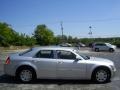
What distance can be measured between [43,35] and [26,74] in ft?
261

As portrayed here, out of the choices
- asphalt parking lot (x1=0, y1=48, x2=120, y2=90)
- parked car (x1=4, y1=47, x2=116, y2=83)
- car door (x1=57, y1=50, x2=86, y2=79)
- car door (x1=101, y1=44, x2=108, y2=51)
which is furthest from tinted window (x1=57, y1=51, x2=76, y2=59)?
car door (x1=101, y1=44, x2=108, y2=51)

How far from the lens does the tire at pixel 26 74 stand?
10.6m

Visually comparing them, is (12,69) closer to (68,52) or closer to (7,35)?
(68,52)

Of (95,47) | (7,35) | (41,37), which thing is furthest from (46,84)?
(41,37)

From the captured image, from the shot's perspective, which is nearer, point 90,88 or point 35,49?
point 90,88

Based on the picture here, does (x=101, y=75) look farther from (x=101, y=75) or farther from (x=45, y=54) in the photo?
(x=45, y=54)

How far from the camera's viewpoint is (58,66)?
10445 mm

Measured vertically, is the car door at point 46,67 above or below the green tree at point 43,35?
below

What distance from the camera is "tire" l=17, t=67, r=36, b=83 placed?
10.6 metres

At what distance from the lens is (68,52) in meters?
10.7

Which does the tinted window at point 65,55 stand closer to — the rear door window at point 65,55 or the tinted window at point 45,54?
the rear door window at point 65,55

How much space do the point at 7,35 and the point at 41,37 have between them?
59.0ft

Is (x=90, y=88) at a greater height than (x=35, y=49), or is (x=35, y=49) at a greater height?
(x=35, y=49)

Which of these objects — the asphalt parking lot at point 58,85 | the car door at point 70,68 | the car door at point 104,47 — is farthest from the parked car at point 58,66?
the car door at point 104,47
